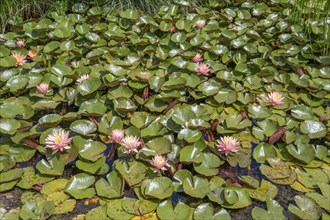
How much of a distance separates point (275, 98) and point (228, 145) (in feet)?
2.03

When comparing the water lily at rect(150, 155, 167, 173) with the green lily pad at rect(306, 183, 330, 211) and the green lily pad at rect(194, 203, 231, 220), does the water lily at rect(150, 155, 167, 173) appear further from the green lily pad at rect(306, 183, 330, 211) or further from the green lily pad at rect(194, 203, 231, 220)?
the green lily pad at rect(306, 183, 330, 211)

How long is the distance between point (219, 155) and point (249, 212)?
0.36 metres

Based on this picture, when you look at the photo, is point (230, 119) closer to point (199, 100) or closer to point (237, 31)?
point (199, 100)

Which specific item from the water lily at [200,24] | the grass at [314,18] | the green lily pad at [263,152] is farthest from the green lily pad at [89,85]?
the grass at [314,18]

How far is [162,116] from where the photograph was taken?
7.32 ft

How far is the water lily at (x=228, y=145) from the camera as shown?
6.44ft

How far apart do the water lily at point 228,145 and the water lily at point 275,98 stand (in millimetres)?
516

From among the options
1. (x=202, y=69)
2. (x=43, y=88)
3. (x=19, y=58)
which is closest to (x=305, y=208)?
(x=202, y=69)

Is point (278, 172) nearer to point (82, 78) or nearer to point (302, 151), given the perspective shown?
point (302, 151)

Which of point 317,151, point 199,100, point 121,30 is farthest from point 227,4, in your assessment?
point 317,151

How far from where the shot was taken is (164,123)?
2.16m

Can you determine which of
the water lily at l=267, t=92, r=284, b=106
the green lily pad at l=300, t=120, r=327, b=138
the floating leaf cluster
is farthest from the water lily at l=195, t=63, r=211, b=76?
the green lily pad at l=300, t=120, r=327, b=138

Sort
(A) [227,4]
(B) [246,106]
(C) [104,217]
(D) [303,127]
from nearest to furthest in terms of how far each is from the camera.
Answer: (C) [104,217], (D) [303,127], (B) [246,106], (A) [227,4]

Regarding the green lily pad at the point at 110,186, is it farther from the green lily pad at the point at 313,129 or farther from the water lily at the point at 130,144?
the green lily pad at the point at 313,129
